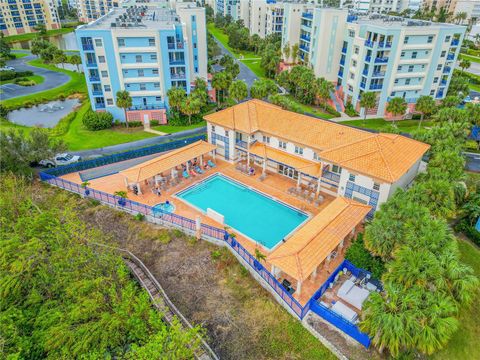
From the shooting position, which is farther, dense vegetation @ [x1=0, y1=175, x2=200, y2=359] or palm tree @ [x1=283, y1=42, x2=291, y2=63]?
palm tree @ [x1=283, y1=42, x2=291, y2=63]

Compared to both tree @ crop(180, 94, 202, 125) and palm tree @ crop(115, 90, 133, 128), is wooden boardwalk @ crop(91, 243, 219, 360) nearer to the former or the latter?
palm tree @ crop(115, 90, 133, 128)

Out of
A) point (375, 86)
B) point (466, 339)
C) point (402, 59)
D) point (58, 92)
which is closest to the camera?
point (466, 339)

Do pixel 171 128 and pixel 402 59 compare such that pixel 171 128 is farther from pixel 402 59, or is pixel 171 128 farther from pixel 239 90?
pixel 402 59

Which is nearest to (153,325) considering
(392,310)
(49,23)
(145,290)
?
(145,290)

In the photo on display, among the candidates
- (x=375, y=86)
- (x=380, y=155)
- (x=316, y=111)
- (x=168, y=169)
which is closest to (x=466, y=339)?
(x=380, y=155)

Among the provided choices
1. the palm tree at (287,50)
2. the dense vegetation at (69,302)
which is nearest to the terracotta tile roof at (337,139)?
the dense vegetation at (69,302)

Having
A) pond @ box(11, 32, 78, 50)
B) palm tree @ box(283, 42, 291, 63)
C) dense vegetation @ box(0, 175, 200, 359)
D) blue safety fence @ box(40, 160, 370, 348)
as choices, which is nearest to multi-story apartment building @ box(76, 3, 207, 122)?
blue safety fence @ box(40, 160, 370, 348)

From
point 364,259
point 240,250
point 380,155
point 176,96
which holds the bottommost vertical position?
point 240,250
